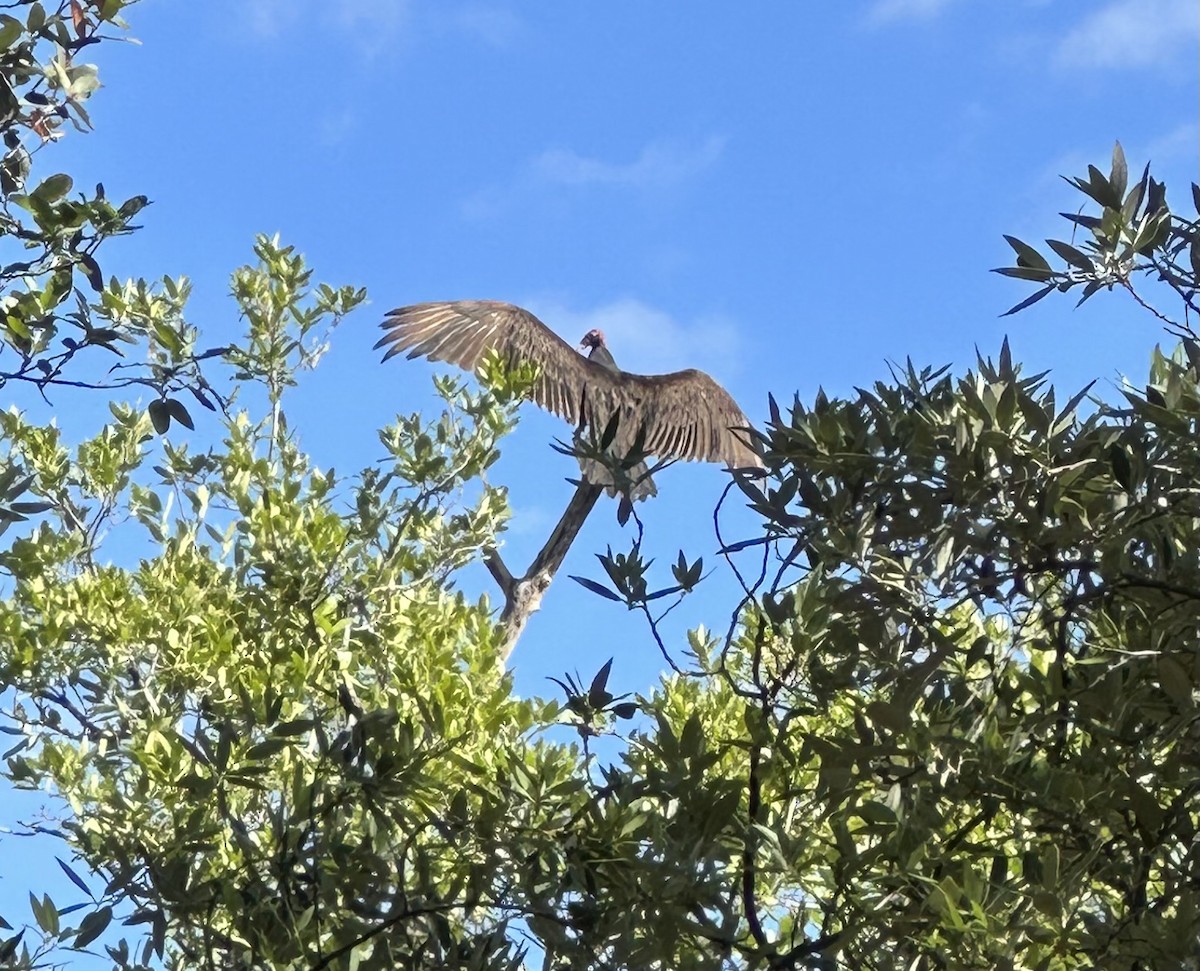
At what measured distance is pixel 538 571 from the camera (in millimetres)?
9773

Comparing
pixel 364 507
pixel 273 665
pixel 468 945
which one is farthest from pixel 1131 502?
pixel 364 507

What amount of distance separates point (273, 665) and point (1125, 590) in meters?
3.23

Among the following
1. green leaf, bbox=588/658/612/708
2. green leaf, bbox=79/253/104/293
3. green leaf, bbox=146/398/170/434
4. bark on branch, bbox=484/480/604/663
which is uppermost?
bark on branch, bbox=484/480/604/663

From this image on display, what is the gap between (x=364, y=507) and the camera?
6.05 m

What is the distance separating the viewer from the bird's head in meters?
12.7

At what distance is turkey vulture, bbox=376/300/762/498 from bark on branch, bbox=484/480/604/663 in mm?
526

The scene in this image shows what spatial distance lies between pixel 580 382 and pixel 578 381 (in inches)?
0.7

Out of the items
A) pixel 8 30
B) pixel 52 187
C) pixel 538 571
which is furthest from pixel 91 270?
pixel 538 571

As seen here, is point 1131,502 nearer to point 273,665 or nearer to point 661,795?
point 661,795

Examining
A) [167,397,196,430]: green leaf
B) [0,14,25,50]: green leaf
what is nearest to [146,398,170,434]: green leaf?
[167,397,196,430]: green leaf

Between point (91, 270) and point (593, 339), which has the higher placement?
point (593, 339)

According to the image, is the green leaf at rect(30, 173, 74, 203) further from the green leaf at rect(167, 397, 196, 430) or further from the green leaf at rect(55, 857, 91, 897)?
the green leaf at rect(55, 857, 91, 897)

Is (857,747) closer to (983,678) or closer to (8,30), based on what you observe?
(983,678)

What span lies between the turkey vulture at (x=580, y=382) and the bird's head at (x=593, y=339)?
5.28 ft
